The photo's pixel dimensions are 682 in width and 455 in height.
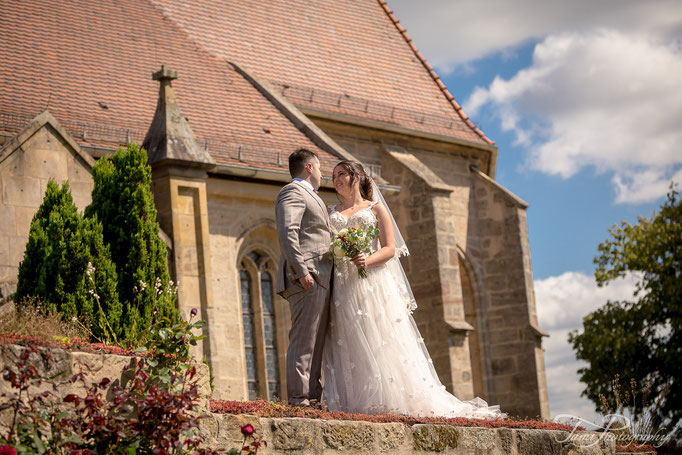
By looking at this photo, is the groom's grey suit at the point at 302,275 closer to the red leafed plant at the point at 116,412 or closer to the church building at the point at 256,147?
the red leafed plant at the point at 116,412

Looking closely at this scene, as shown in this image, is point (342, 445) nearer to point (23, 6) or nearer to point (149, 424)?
point (149, 424)

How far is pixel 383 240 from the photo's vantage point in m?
8.56

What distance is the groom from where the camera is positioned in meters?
7.76

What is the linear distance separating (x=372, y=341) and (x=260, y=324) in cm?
958

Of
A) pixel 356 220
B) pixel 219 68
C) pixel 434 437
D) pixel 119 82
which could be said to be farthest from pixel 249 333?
pixel 434 437

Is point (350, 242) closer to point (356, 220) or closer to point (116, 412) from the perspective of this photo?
point (356, 220)

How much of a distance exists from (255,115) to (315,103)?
317 centimetres

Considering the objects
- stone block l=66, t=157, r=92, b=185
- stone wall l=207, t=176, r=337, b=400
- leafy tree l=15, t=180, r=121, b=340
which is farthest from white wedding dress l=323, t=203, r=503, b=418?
stone wall l=207, t=176, r=337, b=400

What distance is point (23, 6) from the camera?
19.0 m

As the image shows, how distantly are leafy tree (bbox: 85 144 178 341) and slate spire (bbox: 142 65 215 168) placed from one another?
1664 mm

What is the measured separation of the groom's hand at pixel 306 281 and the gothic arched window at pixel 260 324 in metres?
9.82

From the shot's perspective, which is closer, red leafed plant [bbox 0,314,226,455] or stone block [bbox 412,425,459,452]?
red leafed plant [bbox 0,314,226,455]

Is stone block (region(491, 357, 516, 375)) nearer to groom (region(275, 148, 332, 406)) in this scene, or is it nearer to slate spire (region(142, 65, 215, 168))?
slate spire (region(142, 65, 215, 168))

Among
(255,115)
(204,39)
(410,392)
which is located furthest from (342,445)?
(204,39)
